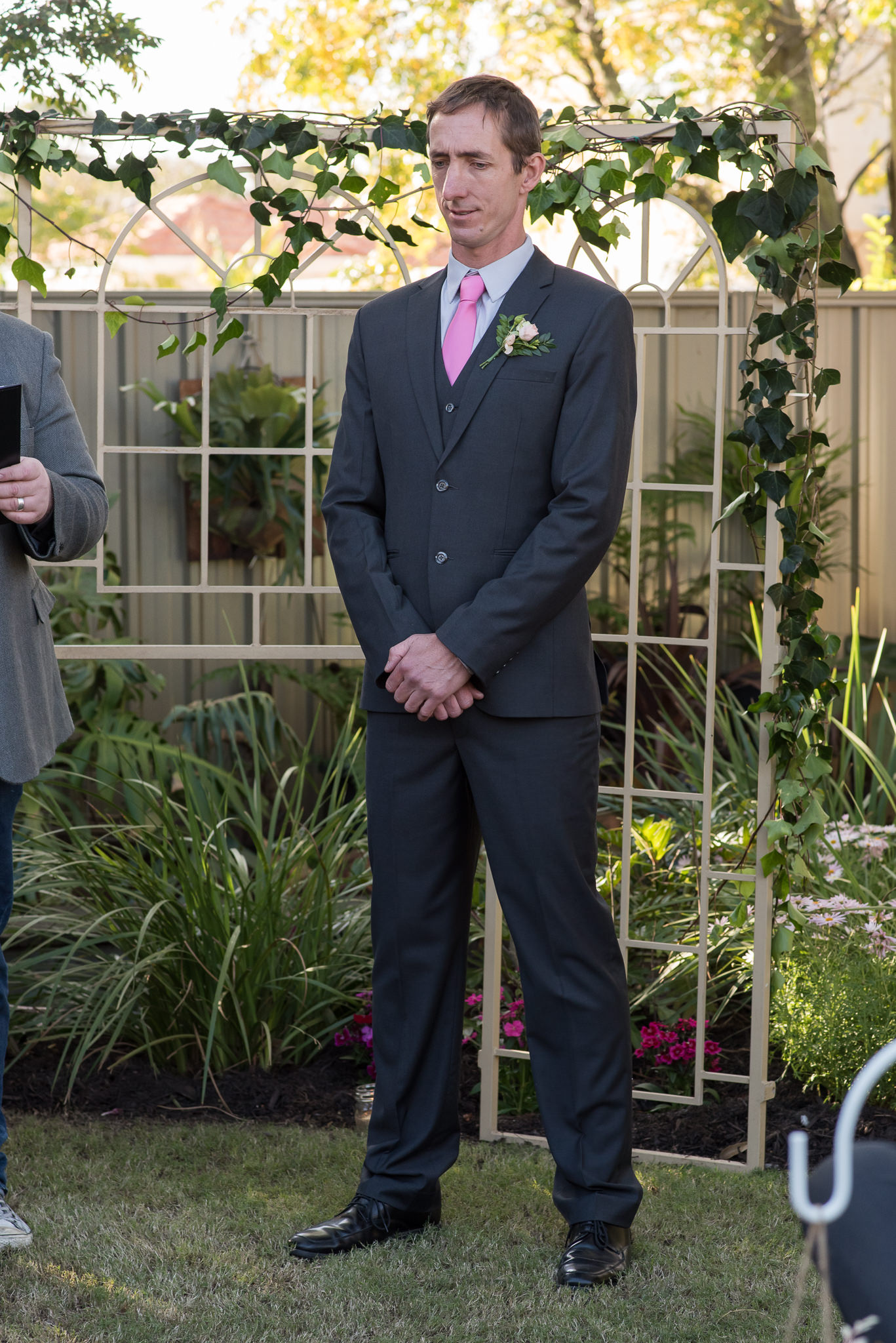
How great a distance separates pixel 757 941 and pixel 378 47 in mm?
8904

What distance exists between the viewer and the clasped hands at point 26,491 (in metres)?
2.06

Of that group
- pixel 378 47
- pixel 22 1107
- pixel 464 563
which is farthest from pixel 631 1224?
pixel 378 47

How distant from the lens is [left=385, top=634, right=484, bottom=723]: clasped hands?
209 cm

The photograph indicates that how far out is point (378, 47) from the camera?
984 cm

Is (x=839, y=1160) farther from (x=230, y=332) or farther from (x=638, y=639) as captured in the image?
(x=230, y=332)

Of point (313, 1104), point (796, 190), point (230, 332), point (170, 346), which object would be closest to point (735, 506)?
point (796, 190)

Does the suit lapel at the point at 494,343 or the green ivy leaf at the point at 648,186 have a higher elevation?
the green ivy leaf at the point at 648,186

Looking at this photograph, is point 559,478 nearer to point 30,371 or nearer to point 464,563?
point 464,563

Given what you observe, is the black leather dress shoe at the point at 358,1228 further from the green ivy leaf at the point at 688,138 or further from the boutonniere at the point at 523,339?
the green ivy leaf at the point at 688,138

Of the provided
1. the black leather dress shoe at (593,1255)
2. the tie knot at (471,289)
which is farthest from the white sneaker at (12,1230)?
the tie knot at (471,289)

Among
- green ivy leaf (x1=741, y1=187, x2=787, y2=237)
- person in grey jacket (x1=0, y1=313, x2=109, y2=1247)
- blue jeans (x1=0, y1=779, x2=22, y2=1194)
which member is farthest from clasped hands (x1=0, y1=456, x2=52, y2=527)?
green ivy leaf (x1=741, y1=187, x2=787, y2=237)

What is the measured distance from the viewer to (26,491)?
2.07 meters

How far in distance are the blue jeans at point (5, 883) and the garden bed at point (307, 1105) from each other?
603 millimetres

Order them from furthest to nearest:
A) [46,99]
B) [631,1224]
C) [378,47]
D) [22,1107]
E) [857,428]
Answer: [378,47] < [857,428] < [46,99] < [22,1107] < [631,1224]
